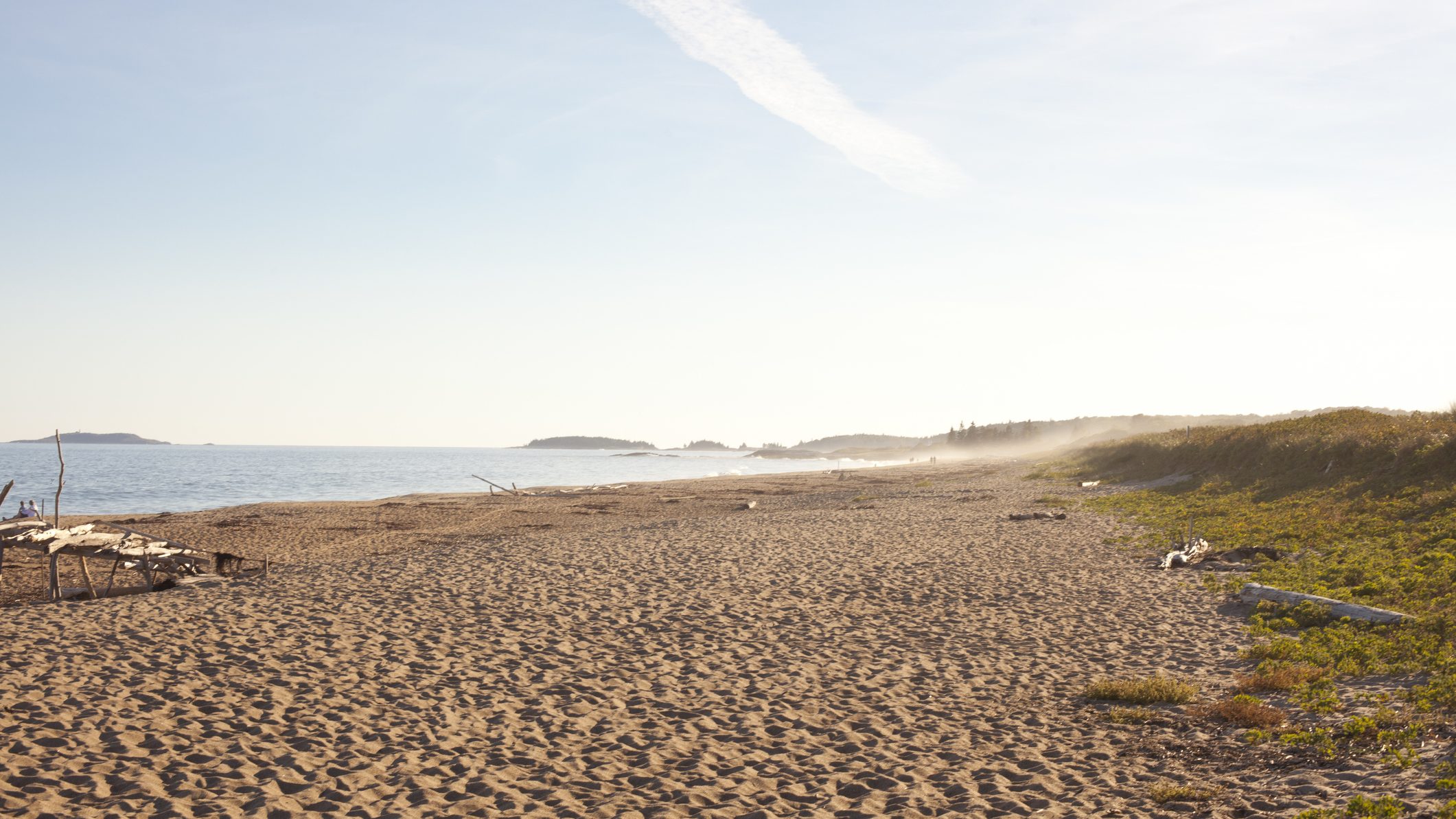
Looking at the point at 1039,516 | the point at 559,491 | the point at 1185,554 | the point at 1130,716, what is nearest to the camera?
the point at 1130,716

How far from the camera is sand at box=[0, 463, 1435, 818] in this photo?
8273mm

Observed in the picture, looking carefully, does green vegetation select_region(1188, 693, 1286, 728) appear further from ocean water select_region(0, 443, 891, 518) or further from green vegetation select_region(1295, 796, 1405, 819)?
ocean water select_region(0, 443, 891, 518)

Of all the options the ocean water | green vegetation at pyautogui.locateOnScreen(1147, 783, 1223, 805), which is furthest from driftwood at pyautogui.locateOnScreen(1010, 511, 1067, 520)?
the ocean water

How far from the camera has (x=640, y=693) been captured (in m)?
11.6

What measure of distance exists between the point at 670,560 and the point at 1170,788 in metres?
16.5

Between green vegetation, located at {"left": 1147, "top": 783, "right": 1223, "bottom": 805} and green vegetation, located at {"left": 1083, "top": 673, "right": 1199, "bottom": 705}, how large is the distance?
274cm

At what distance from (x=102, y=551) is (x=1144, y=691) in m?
22.4

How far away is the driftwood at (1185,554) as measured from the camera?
2052 cm

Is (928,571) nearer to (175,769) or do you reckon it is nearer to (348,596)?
(348,596)

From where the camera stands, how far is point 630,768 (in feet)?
29.6

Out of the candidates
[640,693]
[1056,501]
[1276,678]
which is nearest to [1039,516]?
[1056,501]

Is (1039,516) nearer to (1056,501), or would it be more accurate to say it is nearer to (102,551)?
(1056,501)

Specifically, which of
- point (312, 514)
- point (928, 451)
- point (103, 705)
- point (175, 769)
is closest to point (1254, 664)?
point (175, 769)

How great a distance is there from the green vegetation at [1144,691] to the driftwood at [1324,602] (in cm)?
445
